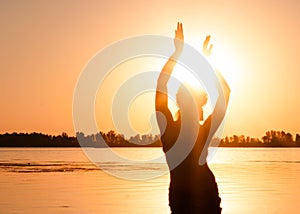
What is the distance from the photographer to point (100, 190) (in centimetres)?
4656

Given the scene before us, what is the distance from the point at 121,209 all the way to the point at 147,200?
19.8ft

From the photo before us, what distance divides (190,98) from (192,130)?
1.02ft

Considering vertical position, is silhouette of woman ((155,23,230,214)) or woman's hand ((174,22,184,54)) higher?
woman's hand ((174,22,184,54))

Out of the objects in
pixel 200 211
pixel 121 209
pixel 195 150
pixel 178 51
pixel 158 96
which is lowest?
pixel 121 209

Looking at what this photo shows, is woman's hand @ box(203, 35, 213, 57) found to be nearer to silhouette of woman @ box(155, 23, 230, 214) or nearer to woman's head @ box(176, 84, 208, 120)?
silhouette of woman @ box(155, 23, 230, 214)

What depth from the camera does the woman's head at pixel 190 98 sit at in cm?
602

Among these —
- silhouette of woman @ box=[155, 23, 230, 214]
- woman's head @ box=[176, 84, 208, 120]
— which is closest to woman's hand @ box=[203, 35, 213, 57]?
silhouette of woman @ box=[155, 23, 230, 214]

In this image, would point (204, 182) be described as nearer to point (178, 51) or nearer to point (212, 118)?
point (212, 118)

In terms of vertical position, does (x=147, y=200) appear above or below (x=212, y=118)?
below

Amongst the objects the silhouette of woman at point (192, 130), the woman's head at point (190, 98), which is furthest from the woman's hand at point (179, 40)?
the woman's head at point (190, 98)

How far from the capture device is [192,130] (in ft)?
19.8

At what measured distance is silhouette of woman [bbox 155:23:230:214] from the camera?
6.00m

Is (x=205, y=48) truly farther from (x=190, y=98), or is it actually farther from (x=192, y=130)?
(x=192, y=130)

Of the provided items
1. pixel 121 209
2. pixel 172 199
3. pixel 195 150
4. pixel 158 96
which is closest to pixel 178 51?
pixel 158 96
